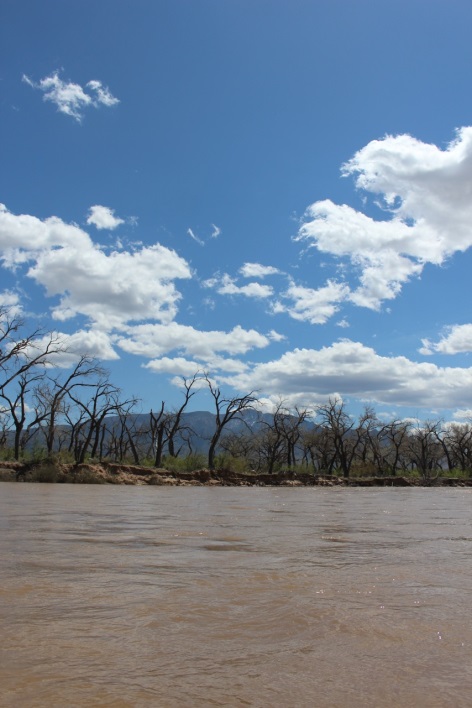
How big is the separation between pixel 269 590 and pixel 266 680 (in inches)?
67.8

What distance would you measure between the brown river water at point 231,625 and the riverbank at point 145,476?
23395 millimetres

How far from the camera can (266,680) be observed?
2.18 meters

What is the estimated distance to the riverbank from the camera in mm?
27766

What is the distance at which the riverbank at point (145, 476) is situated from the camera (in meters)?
27.8

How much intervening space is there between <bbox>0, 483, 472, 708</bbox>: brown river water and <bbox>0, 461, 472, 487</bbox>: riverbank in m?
23.4

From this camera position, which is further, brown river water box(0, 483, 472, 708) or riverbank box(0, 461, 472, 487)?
riverbank box(0, 461, 472, 487)

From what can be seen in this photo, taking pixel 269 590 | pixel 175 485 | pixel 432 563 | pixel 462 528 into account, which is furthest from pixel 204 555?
pixel 175 485

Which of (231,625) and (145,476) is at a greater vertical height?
(231,625)

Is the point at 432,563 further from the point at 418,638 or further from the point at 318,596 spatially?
the point at 418,638

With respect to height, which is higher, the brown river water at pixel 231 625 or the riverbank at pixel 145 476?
the brown river water at pixel 231 625

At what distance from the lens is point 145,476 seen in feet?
106

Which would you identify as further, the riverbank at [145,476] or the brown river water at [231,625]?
the riverbank at [145,476]

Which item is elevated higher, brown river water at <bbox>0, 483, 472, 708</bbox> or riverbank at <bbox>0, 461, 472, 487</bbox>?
brown river water at <bbox>0, 483, 472, 708</bbox>

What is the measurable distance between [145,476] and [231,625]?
99.4 ft
